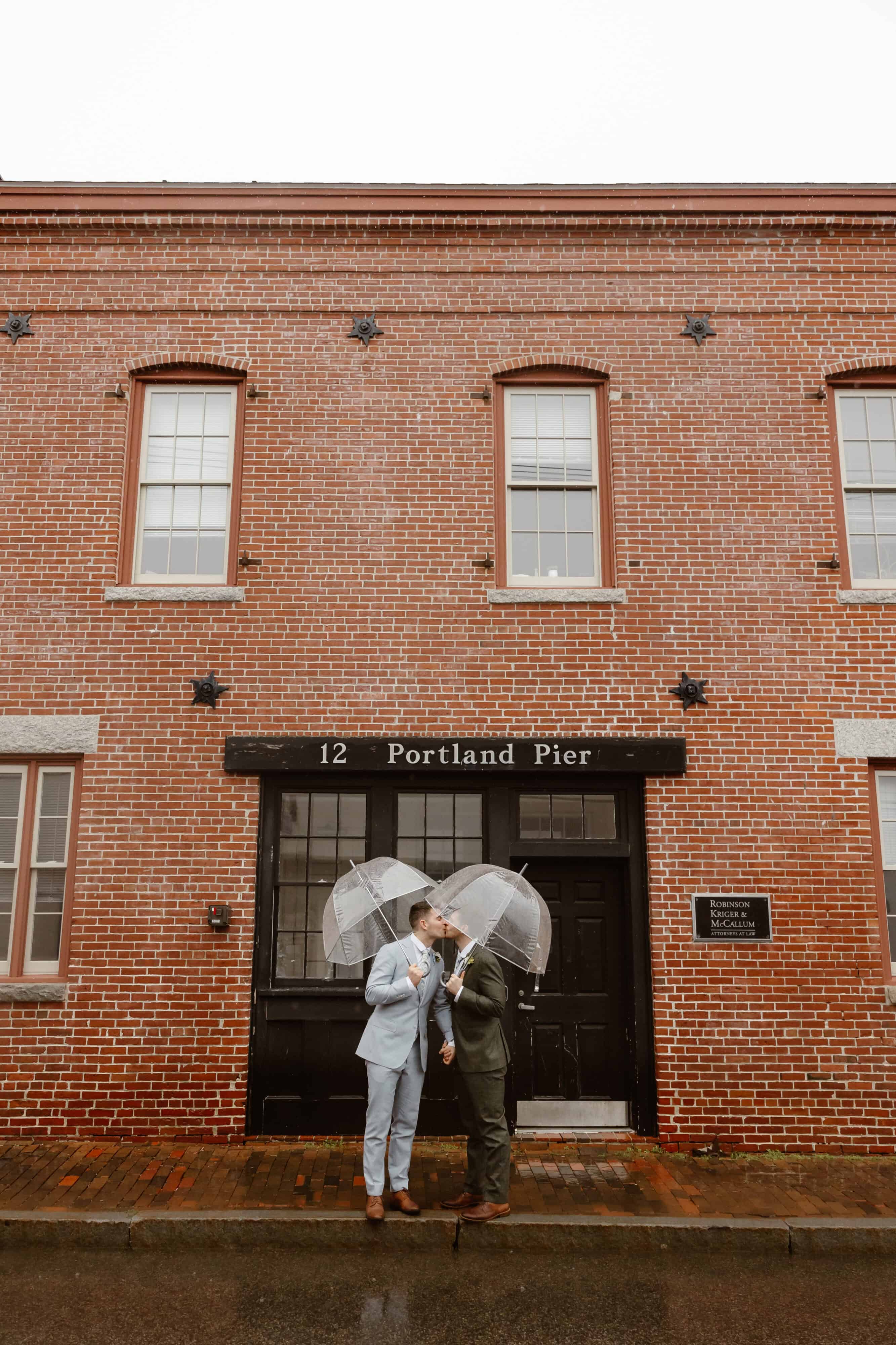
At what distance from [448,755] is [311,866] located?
5.06 ft

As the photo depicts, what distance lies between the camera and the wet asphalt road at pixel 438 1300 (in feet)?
15.8

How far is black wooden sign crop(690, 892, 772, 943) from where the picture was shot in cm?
782

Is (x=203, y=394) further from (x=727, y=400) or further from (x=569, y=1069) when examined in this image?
(x=569, y=1069)

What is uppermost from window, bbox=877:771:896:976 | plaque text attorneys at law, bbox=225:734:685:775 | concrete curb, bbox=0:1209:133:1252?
plaque text attorneys at law, bbox=225:734:685:775

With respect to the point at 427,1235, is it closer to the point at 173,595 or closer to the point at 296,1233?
the point at 296,1233

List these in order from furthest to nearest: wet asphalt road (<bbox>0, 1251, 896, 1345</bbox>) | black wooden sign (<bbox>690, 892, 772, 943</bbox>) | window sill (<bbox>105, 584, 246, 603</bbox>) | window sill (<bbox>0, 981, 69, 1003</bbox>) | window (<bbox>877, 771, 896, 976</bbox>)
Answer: window sill (<bbox>105, 584, 246, 603</bbox>)
window (<bbox>877, 771, 896, 976</bbox>)
black wooden sign (<bbox>690, 892, 772, 943</bbox>)
window sill (<bbox>0, 981, 69, 1003</bbox>)
wet asphalt road (<bbox>0, 1251, 896, 1345</bbox>)

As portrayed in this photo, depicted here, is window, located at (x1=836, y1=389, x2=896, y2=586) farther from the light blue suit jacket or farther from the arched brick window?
the light blue suit jacket

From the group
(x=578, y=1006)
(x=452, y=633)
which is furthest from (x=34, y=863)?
(x=578, y=1006)

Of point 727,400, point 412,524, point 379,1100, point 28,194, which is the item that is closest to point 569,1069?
point 379,1100

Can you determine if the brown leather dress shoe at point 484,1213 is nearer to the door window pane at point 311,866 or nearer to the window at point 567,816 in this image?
the door window pane at point 311,866

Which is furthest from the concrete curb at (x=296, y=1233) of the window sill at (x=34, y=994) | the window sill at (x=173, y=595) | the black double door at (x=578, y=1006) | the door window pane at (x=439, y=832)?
the window sill at (x=173, y=595)

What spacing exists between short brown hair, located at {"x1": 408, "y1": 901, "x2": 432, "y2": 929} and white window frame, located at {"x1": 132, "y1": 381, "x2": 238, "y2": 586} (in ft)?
12.3

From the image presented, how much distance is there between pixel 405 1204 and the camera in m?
5.95

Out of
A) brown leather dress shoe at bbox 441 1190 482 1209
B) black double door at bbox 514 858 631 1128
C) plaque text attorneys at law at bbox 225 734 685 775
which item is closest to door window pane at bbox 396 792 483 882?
plaque text attorneys at law at bbox 225 734 685 775
